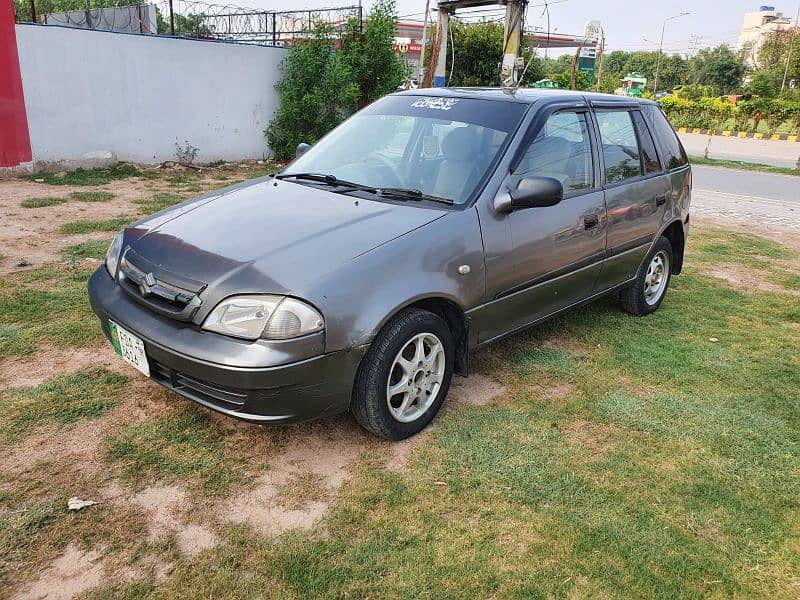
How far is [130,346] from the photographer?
289 centimetres

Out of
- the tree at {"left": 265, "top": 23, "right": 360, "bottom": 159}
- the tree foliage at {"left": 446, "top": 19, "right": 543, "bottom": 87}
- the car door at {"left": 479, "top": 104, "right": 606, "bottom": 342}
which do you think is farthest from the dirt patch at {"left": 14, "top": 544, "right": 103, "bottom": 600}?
the tree foliage at {"left": 446, "top": 19, "right": 543, "bottom": 87}

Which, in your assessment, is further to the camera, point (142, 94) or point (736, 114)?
point (736, 114)

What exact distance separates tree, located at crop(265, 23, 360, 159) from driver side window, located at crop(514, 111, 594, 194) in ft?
28.1

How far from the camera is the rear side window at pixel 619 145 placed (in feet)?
13.9

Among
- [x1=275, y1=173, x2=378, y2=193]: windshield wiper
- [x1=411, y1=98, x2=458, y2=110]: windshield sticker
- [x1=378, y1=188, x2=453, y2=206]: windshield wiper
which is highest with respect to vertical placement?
[x1=411, y1=98, x2=458, y2=110]: windshield sticker

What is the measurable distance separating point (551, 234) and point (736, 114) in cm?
3292

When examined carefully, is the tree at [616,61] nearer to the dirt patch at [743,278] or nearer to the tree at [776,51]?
the tree at [776,51]

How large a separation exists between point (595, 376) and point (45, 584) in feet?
10.2

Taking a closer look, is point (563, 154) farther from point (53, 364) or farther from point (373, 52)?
point (373, 52)

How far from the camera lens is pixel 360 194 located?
11.3ft

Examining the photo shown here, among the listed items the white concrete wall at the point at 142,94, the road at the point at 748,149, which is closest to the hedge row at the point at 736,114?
the road at the point at 748,149

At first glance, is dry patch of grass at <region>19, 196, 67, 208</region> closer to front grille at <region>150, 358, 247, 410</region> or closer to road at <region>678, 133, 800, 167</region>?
front grille at <region>150, 358, 247, 410</region>

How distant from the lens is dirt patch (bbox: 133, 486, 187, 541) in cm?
247

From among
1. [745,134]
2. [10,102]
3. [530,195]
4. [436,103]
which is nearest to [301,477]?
[530,195]
